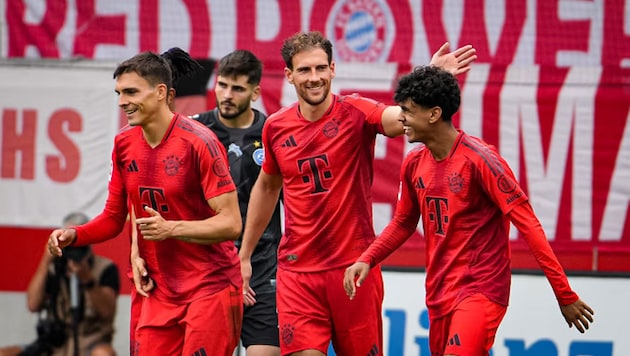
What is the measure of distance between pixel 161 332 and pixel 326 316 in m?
0.99

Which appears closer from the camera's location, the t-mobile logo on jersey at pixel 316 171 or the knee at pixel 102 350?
the t-mobile logo on jersey at pixel 316 171

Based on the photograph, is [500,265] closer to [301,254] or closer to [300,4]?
[301,254]

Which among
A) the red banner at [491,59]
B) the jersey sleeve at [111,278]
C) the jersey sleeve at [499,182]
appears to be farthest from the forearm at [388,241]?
the jersey sleeve at [111,278]

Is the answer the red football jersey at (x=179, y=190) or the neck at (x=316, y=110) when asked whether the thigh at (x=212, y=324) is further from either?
the neck at (x=316, y=110)

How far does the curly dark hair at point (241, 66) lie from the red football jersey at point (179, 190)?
1.47 metres

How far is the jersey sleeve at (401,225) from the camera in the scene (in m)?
6.20

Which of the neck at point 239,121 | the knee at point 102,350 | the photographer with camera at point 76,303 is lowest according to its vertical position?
the knee at point 102,350

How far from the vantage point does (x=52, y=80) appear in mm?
9602

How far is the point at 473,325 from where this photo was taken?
5836 millimetres

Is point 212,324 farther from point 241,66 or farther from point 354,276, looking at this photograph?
point 241,66

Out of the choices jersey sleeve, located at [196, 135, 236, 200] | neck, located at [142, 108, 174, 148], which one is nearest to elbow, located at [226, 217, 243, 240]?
jersey sleeve, located at [196, 135, 236, 200]

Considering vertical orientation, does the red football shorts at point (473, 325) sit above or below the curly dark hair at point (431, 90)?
below

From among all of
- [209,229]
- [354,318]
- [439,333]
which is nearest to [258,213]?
[354,318]

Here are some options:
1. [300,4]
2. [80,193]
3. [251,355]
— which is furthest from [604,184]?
[80,193]
